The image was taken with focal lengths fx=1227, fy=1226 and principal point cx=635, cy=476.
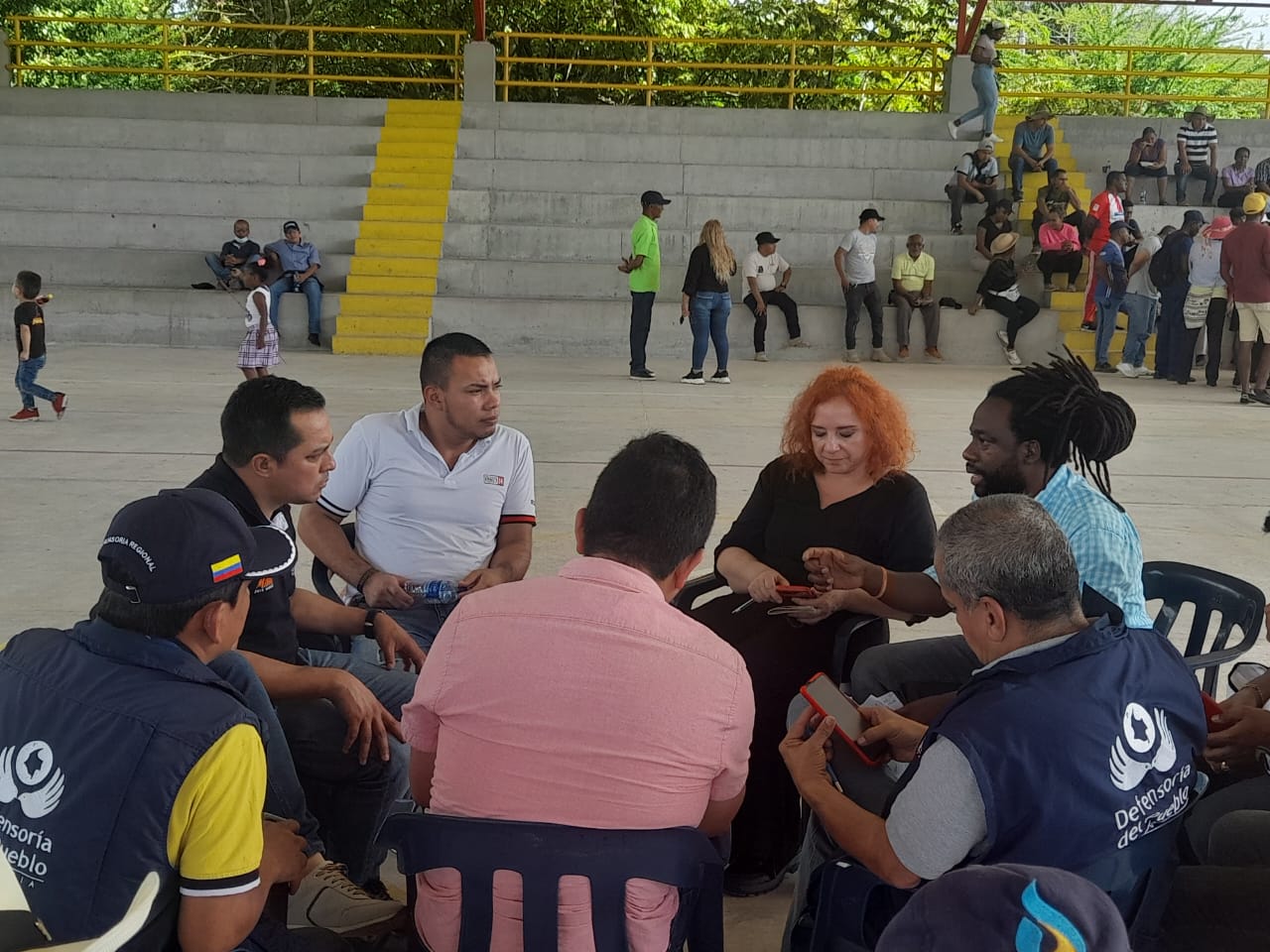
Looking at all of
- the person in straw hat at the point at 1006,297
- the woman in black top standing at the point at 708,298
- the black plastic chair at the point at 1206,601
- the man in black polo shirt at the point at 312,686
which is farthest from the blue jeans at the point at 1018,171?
the man in black polo shirt at the point at 312,686

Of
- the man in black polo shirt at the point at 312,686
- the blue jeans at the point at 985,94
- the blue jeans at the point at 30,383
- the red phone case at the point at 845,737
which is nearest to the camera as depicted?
the red phone case at the point at 845,737

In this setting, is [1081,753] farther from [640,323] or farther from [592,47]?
[592,47]

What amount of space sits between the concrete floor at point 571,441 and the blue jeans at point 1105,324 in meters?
0.83

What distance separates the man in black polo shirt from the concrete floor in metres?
0.91

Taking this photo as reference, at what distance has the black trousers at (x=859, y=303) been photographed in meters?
14.9

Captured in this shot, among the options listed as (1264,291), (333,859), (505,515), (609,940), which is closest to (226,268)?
(1264,291)

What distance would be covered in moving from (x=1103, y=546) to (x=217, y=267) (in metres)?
14.8

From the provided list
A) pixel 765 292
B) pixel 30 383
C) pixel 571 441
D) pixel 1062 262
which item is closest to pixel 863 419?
pixel 571 441

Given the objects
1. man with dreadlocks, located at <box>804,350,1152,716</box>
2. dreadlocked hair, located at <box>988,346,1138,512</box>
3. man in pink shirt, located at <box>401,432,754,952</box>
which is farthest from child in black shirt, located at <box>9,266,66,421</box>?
man in pink shirt, located at <box>401,432,754,952</box>

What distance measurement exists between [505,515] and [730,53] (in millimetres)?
21950

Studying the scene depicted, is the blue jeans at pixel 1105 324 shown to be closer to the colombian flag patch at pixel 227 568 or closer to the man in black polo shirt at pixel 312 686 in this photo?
the man in black polo shirt at pixel 312 686

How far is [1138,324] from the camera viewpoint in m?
14.1

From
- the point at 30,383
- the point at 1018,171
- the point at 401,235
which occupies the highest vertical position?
the point at 1018,171

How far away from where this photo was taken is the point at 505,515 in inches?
155
